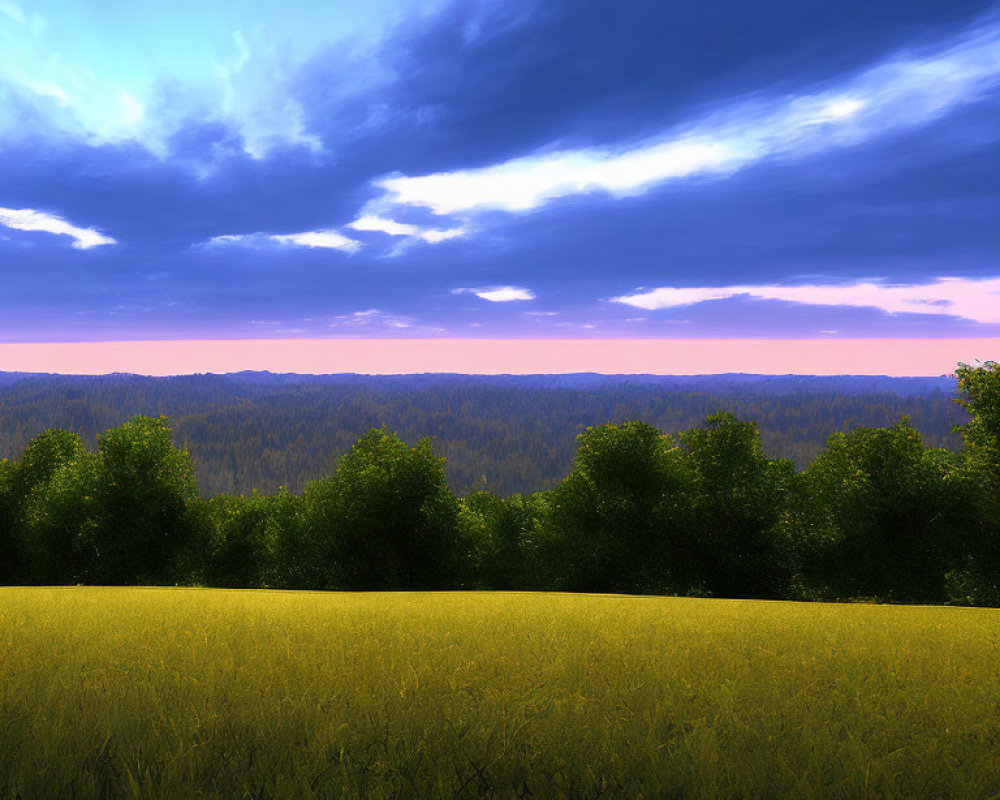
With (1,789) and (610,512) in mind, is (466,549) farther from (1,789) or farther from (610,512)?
(1,789)

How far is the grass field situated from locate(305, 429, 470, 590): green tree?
147ft

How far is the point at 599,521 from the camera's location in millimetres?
48969

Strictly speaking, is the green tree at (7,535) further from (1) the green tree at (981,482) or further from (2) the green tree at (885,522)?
(1) the green tree at (981,482)

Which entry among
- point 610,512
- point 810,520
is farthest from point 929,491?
point 610,512

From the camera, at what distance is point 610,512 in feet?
160

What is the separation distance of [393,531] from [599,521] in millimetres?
18577

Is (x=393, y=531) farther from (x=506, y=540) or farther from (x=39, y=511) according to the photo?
(x=39, y=511)

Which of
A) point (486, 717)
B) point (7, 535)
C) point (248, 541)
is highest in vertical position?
point (486, 717)

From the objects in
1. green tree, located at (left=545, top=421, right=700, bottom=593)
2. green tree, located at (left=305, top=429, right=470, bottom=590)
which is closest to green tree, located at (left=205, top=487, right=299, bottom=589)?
green tree, located at (left=305, top=429, right=470, bottom=590)

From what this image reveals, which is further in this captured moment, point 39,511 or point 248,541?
point 248,541

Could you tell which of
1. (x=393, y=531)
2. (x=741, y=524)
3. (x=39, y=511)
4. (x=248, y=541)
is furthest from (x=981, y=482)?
(x=39, y=511)

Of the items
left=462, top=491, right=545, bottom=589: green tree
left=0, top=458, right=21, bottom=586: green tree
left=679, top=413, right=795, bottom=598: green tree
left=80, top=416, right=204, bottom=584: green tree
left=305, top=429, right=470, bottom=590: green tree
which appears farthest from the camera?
left=0, top=458, right=21, bottom=586: green tree

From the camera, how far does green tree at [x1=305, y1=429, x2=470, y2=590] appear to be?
2041 inches

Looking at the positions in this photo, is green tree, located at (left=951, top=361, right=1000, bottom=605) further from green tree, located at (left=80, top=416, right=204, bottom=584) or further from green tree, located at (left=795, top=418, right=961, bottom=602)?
green tree, located at (left=80, top=416, right=204, bottom=584)
